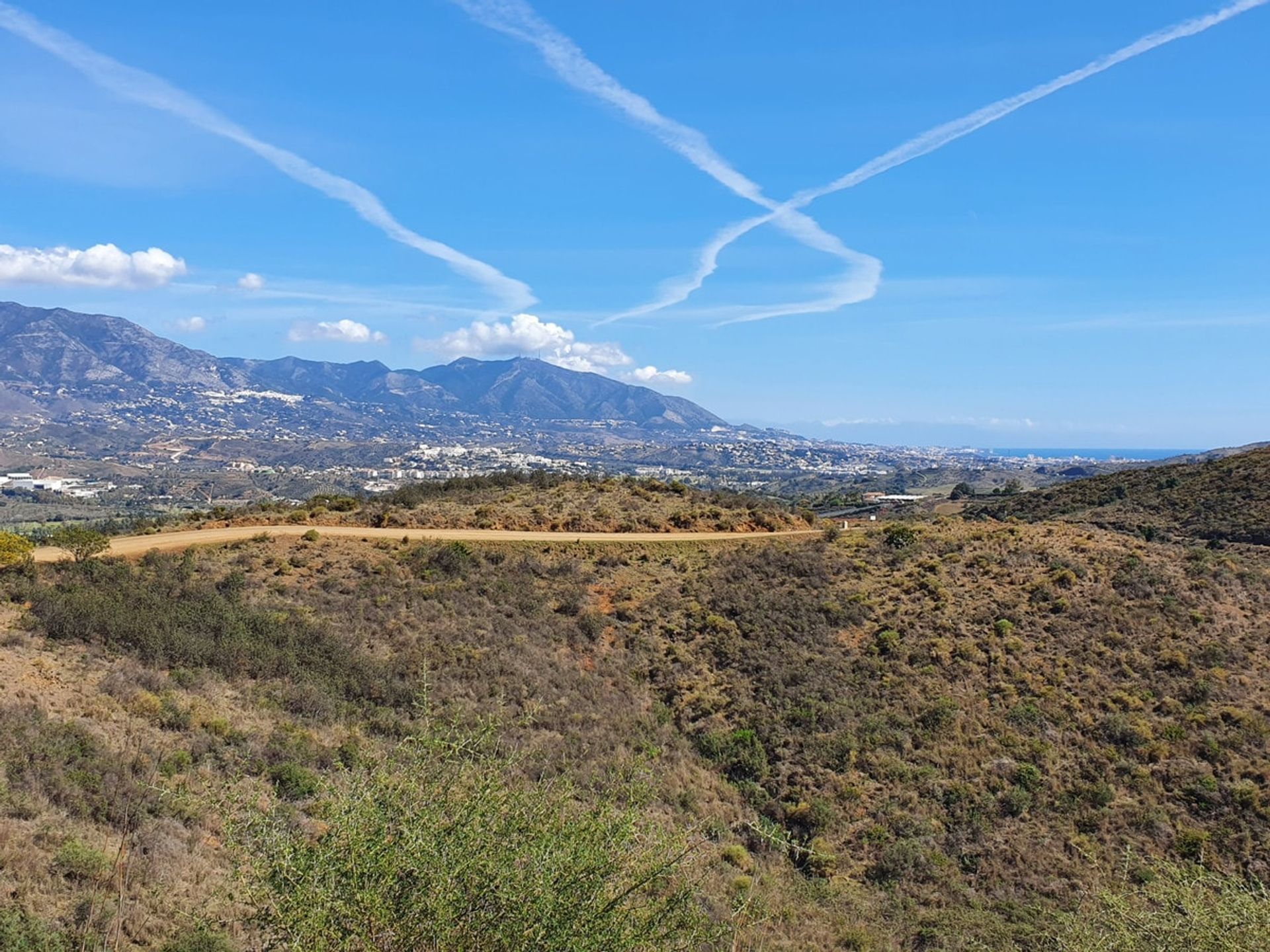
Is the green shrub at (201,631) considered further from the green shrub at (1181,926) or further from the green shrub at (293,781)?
the green shrub at (1181,926)

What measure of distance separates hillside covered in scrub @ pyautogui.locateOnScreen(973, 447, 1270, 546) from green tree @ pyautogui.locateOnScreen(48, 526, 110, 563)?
48.1m

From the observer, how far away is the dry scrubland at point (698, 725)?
888cm

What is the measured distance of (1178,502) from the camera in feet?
147

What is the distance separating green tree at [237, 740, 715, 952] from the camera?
5539mm

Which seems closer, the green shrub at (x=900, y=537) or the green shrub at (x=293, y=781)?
the green shrub at (x=293, y=781)

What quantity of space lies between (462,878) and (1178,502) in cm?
5366

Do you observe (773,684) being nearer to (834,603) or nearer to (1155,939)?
(834,603)

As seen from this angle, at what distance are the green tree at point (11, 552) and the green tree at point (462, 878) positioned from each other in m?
17.6

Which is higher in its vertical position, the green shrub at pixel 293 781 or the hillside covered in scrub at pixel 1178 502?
the hillside covered in scrub at pixel 1178 502

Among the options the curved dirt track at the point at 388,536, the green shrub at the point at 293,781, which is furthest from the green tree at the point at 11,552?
the green shrub at the point at 293,781

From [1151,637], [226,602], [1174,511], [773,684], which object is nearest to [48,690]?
[226,602]

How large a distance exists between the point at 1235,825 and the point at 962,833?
581cm

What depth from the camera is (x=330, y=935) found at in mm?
5453

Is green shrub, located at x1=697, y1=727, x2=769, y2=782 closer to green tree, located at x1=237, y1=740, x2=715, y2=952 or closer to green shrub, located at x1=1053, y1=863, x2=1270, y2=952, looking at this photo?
green shrub, located at x1=1053, y1=863, x2=1270, y2=952
